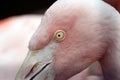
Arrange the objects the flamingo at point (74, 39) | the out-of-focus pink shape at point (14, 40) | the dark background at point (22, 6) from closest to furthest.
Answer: the flamingo at point (74, 39) → the out-of-focus pink shape at point (14, 40) → the dark background at point (22, 6)

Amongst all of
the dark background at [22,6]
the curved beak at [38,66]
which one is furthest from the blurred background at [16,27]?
the curved beak at [38,66]

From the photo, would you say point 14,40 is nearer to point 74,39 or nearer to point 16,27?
point 16,27

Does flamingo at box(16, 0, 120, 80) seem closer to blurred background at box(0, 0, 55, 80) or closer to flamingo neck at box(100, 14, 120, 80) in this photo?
flamingo neck at box(100, 14, 120, 80)

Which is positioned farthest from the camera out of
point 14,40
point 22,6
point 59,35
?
point 22,6

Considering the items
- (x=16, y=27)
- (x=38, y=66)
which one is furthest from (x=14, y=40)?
→ (x=38, y=66)

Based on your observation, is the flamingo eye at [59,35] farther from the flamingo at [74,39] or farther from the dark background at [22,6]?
the dark background at [22,6]
